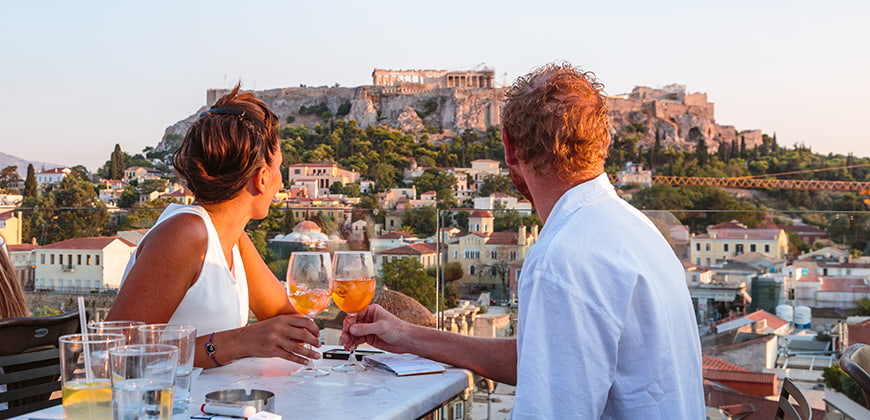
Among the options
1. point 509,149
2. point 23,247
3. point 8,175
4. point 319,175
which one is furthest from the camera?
point 319,175

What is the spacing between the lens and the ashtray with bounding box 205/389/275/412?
0.85 m

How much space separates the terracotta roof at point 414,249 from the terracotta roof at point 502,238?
0.18 m

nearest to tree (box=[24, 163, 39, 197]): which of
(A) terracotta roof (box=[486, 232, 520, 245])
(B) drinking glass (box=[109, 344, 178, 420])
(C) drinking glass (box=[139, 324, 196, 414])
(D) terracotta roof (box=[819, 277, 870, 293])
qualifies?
(A) terracotta roof (box=[486, 232, 520, 245])

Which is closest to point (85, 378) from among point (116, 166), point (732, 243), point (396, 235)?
point (396, 235)

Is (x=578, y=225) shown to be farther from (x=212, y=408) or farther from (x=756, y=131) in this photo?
(x=756, y=131)

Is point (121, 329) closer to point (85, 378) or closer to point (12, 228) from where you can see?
point (85, 378)

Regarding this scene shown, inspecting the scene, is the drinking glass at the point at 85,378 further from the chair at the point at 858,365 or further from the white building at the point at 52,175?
the white building at the point at 52,175

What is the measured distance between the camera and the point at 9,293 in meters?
1.21

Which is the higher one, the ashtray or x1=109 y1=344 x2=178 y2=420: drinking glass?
x1=109 y1=344 x2=178 y2=420: drinking glass

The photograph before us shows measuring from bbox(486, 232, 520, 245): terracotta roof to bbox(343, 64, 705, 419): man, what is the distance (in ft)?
4.55

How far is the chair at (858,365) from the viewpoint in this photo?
96cm

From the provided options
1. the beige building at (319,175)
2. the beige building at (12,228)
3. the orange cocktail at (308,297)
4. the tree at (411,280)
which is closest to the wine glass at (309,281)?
the orange cocktail at (308,297)

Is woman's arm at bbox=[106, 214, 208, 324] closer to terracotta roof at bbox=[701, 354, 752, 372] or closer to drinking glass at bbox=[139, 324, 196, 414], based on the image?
drinking glass at bbox=[139, 324, 196, 414]

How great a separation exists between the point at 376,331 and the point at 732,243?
5.25 ft
